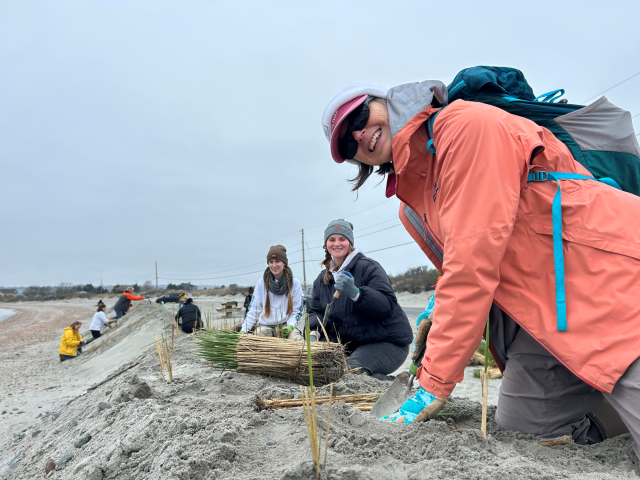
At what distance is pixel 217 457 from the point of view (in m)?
1.32

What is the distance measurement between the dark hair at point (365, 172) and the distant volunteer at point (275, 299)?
2954 millimetres

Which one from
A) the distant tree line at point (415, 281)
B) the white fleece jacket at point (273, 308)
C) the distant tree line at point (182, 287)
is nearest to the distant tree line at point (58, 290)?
the distant tree line at point (182, 287)

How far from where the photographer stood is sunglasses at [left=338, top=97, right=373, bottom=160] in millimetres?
1735

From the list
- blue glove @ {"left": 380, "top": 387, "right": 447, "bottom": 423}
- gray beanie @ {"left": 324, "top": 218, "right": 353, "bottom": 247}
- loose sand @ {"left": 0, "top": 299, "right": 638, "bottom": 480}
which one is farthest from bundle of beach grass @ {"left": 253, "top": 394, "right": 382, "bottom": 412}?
gray beanie @ {"left": 324, "top": 218, "right": 353, "bottom": 247}

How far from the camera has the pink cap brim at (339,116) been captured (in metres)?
1.73

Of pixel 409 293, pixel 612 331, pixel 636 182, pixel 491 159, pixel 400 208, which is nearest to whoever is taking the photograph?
pixel 612 331

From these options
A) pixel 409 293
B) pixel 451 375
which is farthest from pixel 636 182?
pixel 409 293

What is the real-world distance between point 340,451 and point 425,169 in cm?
A: 113

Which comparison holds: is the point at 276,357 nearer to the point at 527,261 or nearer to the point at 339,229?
the point at 339,229

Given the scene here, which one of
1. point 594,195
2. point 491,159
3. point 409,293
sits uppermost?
point 491,159

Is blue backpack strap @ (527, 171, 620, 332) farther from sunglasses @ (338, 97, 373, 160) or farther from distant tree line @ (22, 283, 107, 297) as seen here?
distant tree line @ (22, 283, 107, 297)

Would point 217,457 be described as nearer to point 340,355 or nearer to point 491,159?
point 491,159

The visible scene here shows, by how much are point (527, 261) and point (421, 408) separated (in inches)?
27.4

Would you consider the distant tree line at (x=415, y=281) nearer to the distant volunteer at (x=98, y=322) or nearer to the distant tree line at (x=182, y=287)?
the distant volunteer at (x=98, y=322)
